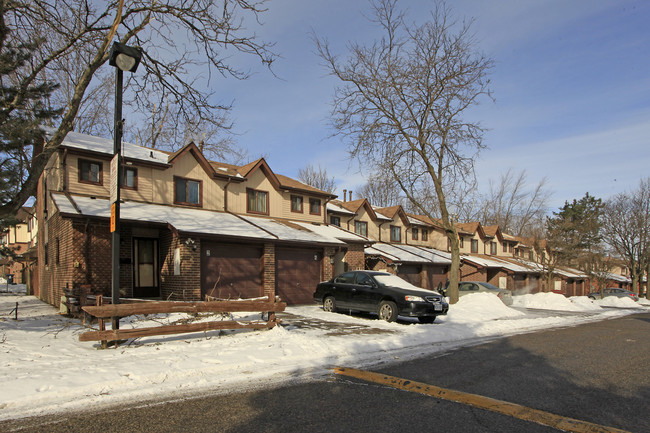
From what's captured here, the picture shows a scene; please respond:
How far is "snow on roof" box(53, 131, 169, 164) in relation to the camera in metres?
16.7

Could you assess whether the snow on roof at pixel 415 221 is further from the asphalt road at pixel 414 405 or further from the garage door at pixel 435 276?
the asphalt road at pixel 414 405

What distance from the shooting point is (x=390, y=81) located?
19.7m

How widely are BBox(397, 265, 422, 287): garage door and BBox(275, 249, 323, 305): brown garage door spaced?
9.88 m

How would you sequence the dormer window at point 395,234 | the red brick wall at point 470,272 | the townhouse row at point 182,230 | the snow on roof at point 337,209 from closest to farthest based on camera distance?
the townhouse row at point 182,230 → the snow on roof at point 337,209 → the dormer window at point 395,234 → the red brick wall at point 470,272

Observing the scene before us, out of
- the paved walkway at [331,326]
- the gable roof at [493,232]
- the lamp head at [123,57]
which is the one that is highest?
the lamp head at [123,57]

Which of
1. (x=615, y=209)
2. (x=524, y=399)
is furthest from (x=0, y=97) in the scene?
(x=615, y=209)

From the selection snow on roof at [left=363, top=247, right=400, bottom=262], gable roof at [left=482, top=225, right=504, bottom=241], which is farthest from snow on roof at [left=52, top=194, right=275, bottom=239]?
gable roof at [left=482, top=225, right=504, bottom=241]

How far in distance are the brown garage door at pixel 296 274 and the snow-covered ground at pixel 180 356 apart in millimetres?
5945

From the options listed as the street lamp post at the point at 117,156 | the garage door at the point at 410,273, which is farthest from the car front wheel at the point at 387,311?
the garage door at the point at 410,273

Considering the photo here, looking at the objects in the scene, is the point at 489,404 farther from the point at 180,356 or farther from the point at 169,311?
the point at 169,311

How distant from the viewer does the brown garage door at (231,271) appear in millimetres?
16859

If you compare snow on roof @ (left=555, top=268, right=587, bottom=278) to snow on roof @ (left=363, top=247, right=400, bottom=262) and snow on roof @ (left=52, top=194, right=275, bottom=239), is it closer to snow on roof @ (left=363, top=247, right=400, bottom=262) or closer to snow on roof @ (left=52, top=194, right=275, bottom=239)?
snow on roof @ (left=363, top=247, right=400, bottom=262)

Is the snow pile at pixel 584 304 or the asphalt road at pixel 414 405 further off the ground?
the asphalt road at pixel 414 405

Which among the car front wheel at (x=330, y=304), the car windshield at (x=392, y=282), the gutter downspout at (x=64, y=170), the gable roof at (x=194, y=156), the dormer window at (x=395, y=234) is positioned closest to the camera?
the car windshield at (x=392, y=282)
